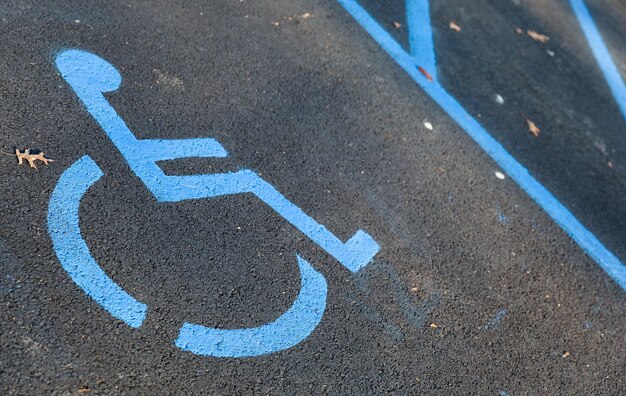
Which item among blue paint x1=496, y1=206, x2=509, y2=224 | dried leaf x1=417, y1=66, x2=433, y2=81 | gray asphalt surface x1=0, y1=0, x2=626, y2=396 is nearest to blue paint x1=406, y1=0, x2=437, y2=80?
dried leaf x1=417, y1=66, x2=433, y2=81

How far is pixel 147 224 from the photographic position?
359 centimetres

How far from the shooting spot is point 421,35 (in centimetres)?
615

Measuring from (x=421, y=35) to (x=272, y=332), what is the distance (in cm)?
368

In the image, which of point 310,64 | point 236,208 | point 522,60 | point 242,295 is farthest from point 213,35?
point 522,60

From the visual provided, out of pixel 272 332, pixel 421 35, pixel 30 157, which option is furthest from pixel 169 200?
pixel 421 35

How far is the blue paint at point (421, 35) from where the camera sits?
5.84 meters

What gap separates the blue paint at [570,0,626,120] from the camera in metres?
6.86

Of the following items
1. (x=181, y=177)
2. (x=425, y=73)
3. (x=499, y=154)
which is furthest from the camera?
(x=425, y=73)

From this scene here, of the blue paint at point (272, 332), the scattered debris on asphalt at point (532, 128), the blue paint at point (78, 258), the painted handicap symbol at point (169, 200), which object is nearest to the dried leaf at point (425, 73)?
the scattered debris on asphalt at point (532, 128)

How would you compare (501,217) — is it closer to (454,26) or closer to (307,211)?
(307,211)

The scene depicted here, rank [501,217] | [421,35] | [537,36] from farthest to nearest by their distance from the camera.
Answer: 1. [537,36]
2. [421,35]
3. [501,217]

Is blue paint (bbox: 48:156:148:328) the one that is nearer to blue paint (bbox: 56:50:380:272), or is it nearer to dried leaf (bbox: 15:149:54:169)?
dried leaf (bbox: 15:149:54:169)

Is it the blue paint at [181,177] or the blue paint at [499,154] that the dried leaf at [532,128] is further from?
the blue paint at [181,177]

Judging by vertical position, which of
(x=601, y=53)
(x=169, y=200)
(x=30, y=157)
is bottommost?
(x=601, y=53)
